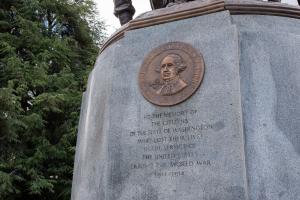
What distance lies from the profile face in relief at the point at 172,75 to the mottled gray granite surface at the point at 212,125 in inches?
7.5

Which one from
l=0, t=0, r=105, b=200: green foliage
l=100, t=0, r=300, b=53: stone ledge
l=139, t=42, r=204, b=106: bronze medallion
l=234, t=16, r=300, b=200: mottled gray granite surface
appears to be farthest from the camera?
l=0, t=0, r=105, b=200: green foliage

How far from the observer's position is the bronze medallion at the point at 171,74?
4.57 metres

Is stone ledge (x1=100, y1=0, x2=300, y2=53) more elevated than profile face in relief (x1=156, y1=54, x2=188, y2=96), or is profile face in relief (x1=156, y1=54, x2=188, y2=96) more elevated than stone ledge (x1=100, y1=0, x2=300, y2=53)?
stone ledge (x1=100, y1=0, x2=300, y2=53)

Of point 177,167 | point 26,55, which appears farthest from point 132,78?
point 26,55

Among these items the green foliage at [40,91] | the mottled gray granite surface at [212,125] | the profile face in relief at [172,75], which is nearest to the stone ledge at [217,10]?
A: the mottled gray granite surface at [212,125]

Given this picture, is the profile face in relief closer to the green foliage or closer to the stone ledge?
the stone ledge

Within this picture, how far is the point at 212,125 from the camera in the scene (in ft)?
14.1

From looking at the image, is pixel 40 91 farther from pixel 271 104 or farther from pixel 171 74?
pixel 271 104

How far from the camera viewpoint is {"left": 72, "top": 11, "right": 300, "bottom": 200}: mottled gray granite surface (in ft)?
13.4

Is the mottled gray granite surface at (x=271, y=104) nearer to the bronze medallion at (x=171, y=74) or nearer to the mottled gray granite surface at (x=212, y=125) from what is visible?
the mottled gray granite surface at (x=212, y=125)

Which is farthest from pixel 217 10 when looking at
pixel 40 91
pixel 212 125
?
pixel 40 91

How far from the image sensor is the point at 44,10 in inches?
625

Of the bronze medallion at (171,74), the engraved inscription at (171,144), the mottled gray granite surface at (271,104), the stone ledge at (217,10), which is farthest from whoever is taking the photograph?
the stone ledge at (217,10)

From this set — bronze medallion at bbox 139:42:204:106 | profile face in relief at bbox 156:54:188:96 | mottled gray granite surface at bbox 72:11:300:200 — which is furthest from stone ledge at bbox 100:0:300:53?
profile face in relief at bbox 156:54:188:96
